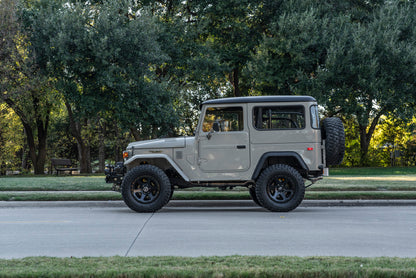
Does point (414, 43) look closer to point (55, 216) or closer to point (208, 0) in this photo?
point (208, 0)

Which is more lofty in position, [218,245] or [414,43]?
[414,43]

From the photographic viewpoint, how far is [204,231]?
7348 millimetres

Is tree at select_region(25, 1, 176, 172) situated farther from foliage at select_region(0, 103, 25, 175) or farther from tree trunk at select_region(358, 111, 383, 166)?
tree trunk at select_region(358, 111, 383, 166)

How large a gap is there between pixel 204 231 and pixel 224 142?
2.96 m

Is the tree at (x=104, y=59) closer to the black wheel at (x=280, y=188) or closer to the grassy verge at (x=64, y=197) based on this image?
the grassy verge at (x=64, y=197)

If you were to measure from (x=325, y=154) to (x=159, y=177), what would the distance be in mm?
3719

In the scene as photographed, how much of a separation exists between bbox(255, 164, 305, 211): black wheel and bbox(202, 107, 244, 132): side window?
123 centimetres

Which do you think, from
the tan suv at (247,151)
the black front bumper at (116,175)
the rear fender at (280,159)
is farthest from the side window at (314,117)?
the black front bumper at (116,175)

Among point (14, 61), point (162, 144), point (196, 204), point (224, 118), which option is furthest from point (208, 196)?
point (14, 61)

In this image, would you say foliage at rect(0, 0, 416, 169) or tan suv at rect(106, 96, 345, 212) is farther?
foliage at rect(0, 0, 416, 169)

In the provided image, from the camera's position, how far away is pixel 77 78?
2116 cm

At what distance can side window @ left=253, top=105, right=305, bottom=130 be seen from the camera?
384 inches

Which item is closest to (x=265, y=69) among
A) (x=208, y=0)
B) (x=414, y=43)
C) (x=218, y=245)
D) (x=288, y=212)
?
(x=208, y=0)

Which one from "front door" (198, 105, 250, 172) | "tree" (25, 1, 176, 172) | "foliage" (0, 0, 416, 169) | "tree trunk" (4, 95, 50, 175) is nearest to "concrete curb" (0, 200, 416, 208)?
"front door" (198, 105, 250, 172)
